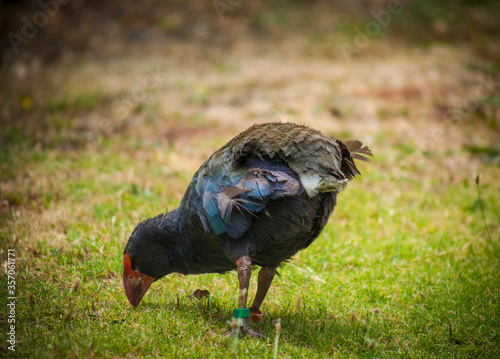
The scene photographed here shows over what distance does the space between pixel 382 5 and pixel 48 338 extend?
12.0 metres

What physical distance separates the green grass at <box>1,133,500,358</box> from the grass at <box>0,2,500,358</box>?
0.01 meters

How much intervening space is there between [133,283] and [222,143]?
3385 millimetres

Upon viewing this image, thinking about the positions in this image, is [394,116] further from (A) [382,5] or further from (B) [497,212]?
(A) [382,5]

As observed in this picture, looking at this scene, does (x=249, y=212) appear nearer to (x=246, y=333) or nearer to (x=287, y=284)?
(x=246, y=333)

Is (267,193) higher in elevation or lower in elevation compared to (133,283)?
higher

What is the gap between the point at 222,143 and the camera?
20.1 feet

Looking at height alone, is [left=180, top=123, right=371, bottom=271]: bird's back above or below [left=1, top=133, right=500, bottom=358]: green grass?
above

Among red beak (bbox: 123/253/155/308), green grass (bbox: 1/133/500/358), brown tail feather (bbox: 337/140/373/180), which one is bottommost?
green grass (bbox: 1/133/500/358)

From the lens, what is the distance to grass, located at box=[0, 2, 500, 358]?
112 inches

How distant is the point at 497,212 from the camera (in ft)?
16.1

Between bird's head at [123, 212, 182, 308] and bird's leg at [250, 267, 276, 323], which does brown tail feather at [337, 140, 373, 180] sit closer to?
bird's leg at [250, 267, 276, 323]

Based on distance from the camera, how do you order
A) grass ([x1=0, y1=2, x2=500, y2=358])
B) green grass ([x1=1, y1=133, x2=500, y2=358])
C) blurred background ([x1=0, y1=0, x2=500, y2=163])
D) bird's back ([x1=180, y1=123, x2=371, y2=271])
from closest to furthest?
bird's back ([x1=180, y1=123, x2=371, y2=271])
green grass ([x1=1, y1=133, x2=500, y2=358])
grass ([x1=0, y1=2, x2=500, y2=358])
blurred background ([x1=0, y1=0, x2=500, y2=163])

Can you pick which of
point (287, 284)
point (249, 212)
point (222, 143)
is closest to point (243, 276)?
point (249, 212)

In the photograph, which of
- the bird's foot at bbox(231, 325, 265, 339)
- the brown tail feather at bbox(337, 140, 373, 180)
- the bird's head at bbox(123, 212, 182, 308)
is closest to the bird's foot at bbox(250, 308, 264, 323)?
the bird's foot at bbox(231, 325, 265, 339)
